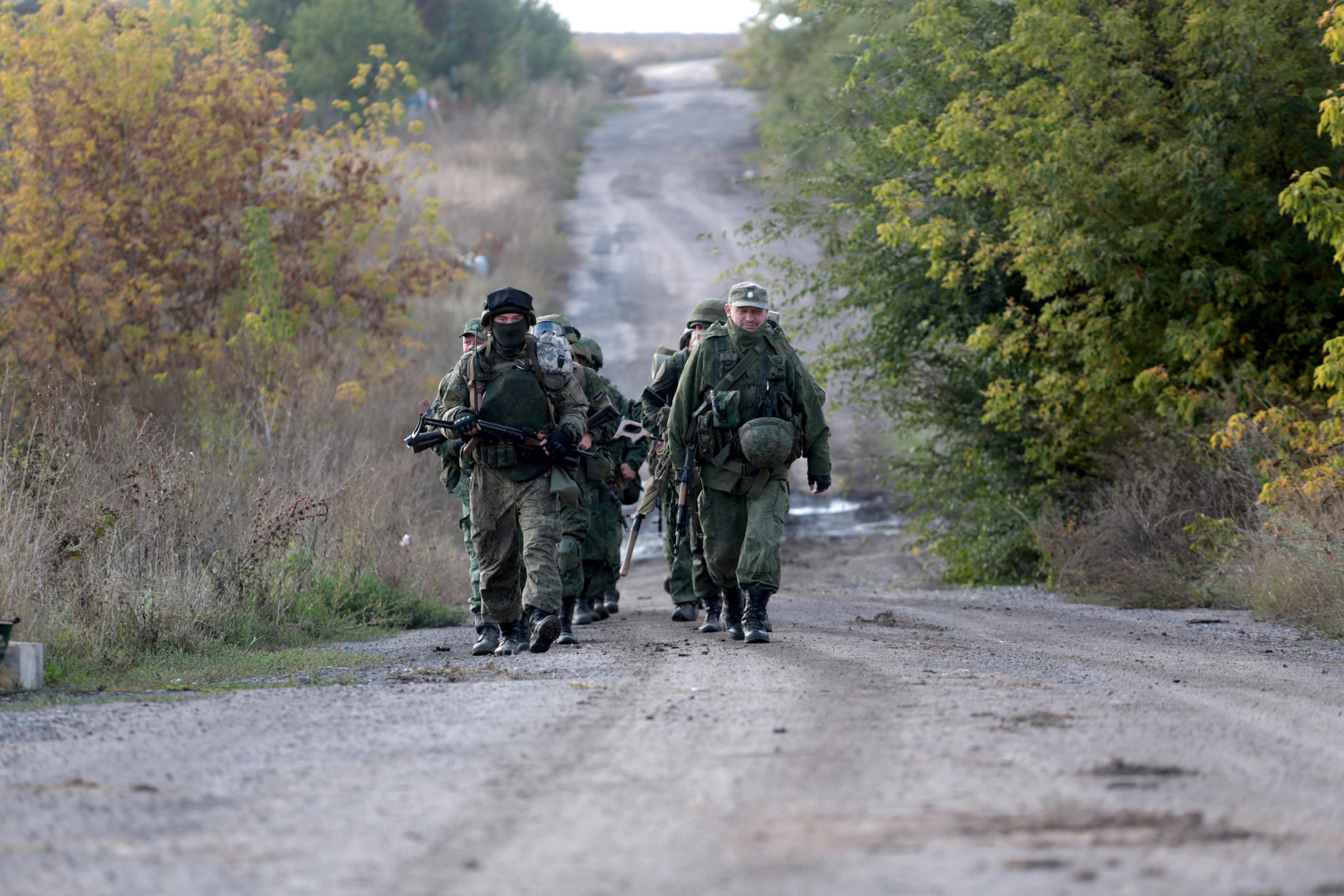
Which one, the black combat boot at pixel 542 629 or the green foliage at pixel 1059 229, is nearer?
the black combat boot at pixel 542 629

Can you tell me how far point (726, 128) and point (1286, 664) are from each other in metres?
49.7

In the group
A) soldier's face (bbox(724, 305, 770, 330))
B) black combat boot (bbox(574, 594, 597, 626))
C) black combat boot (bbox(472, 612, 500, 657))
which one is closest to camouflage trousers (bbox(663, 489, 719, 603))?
black combat boot (bbox(574, 594, 597, 626))

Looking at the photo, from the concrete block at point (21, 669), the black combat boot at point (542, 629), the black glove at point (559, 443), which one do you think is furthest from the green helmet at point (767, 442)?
the concrete block at point (21, 669)

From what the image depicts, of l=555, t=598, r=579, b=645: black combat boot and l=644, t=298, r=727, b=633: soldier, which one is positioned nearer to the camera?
l=555, t=598, r=579, b=645: black combat boot

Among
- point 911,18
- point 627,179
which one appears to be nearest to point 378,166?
point 911,18

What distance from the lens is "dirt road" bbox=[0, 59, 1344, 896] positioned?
3750mm

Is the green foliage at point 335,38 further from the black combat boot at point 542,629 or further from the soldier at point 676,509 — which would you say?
the black combat boot at point 542,629

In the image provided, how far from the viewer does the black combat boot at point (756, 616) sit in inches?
366

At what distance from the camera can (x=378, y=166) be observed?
21.3 m

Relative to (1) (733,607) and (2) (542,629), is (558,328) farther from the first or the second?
(2) (542,629)

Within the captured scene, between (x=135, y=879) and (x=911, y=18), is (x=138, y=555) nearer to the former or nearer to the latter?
(x=135, y=879)

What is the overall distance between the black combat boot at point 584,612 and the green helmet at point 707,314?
2.38 metres

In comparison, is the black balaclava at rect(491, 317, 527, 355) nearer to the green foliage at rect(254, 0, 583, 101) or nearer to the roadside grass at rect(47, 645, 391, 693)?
the roadside grass at rect(47, 645, 391, 693)

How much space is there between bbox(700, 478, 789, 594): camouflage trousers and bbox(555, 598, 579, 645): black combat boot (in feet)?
3.35
